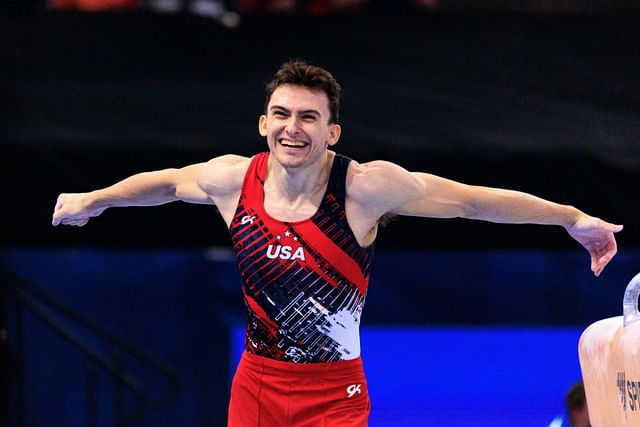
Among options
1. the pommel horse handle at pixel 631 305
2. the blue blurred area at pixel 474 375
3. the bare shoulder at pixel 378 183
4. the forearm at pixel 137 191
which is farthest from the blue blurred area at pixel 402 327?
the pommel horse handle at pixel 631 305

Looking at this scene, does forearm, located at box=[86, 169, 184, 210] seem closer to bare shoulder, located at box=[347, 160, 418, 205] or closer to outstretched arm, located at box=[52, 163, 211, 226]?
outstretched arm, located at box=[52, 163, 211, 226]

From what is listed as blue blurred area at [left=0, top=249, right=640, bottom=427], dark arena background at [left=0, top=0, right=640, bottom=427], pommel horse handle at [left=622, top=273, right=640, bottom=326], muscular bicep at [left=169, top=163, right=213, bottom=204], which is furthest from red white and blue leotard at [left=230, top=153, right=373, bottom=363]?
blue blurred area at [left=0, top=249, right=640, bottom=427]

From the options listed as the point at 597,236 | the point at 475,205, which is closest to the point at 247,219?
the point at 475,205

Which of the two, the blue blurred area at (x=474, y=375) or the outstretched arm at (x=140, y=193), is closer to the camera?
the outstretched arm at (x=140, y=193)

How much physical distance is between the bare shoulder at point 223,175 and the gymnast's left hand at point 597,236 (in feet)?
4.22

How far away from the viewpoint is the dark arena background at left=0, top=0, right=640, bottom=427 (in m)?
5.69

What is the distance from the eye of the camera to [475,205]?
415 cm

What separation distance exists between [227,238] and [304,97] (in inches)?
75.3

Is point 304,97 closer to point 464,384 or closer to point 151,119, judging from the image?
point 151,119

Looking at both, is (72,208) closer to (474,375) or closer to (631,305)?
(631,305)

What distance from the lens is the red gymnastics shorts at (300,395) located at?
13.1 feet

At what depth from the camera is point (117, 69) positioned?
6.06 m

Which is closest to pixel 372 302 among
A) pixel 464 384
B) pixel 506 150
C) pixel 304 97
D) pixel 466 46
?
pixel 464 384

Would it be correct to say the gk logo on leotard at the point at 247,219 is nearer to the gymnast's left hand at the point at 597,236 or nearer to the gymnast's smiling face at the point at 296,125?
the gymnast's smiling face at the point at 296,125
